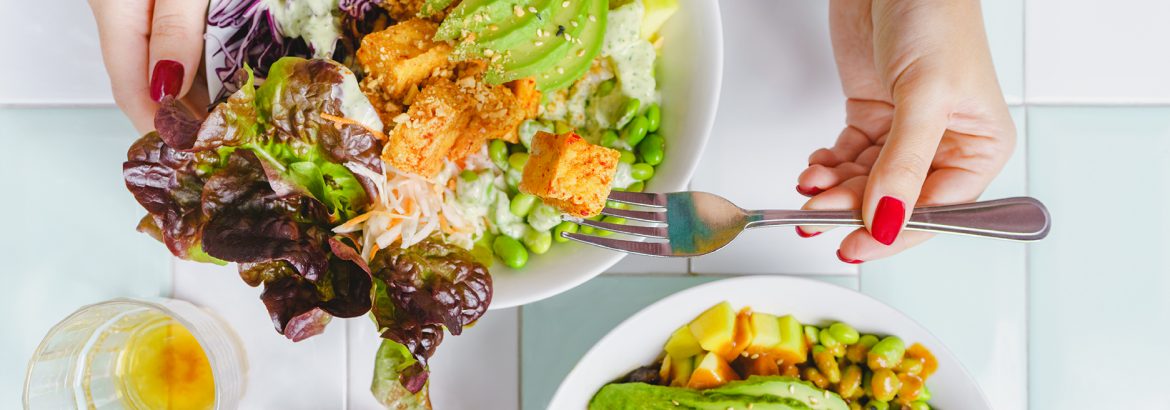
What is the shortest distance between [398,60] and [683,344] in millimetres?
727

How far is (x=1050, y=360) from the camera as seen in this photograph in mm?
1643

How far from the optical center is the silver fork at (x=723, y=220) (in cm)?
121

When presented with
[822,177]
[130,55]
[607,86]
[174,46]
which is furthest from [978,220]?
[130,55]

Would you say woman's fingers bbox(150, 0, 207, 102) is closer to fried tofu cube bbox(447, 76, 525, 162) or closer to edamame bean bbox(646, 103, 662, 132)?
fried tofu cube bbox(447, 76, 525, 162)

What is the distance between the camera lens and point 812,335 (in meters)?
1.48

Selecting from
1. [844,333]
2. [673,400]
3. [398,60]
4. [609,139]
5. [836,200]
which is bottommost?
[673,400]

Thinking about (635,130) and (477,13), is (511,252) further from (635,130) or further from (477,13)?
(477,13)

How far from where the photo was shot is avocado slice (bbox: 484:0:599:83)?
1153 mm

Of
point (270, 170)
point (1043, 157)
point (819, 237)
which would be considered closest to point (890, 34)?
point (819, 237)

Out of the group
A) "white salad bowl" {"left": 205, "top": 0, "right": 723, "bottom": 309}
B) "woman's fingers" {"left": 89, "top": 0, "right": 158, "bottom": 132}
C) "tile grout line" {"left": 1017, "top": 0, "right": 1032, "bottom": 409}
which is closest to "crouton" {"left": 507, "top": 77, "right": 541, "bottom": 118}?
"white salad bowl" {"left": 205, "top": 0, "right": 723, "bottom": 309}

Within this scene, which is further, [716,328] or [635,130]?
[716,328]

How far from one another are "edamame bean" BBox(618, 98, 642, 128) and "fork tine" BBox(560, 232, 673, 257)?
0.20 metres

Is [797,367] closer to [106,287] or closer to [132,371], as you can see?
[132,371]

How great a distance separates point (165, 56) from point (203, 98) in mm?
120
